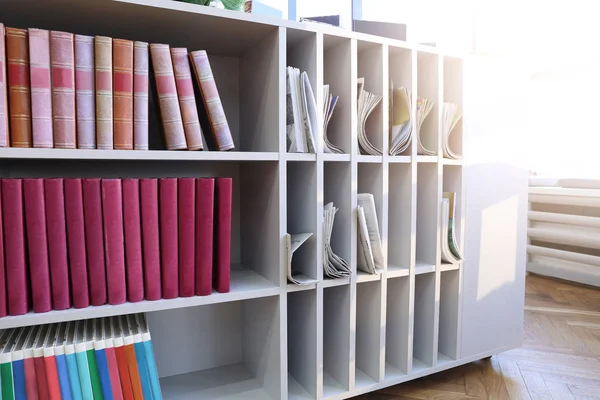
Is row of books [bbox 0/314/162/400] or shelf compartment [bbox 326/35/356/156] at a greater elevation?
shelf compartment [bbox 326/35/356/156]

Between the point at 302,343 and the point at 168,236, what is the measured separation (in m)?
0.56

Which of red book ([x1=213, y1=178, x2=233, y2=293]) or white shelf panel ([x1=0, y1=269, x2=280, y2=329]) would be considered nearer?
white shelf panel ([x1=0, y1=269, x2=280, y2=329])

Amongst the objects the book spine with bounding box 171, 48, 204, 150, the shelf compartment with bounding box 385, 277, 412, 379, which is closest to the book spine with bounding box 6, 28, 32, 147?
the book spine with bounding box 171, 48, 204, 150

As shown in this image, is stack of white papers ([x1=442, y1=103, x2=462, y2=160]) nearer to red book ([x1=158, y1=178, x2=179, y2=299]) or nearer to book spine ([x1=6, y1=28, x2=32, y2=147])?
red book ([x1=158, y1=178, x2=179, y2=299])

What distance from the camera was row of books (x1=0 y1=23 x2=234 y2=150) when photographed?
0.93 m

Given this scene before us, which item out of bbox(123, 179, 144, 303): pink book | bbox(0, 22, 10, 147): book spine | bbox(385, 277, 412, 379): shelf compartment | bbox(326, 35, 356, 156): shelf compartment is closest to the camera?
bbox(0, 22, 10, 147): book spine

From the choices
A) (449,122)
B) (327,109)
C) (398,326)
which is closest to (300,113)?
(327,109)

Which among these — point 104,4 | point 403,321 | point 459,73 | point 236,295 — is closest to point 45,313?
point 236,295

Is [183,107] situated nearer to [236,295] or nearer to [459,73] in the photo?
[236,295]

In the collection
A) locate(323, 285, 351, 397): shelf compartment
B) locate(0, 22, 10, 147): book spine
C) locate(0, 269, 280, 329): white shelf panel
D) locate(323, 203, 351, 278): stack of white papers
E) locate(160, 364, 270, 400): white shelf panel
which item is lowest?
locate(160, 364, 270, 400): white shelf panel

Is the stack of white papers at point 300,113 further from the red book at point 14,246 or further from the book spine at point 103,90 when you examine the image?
the red book at point 14,246

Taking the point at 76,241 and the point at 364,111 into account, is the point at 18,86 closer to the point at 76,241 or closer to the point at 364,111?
the point at 76,241

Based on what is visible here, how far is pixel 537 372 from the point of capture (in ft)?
5.37

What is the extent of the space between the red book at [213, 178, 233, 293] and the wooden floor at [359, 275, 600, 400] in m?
0.70
